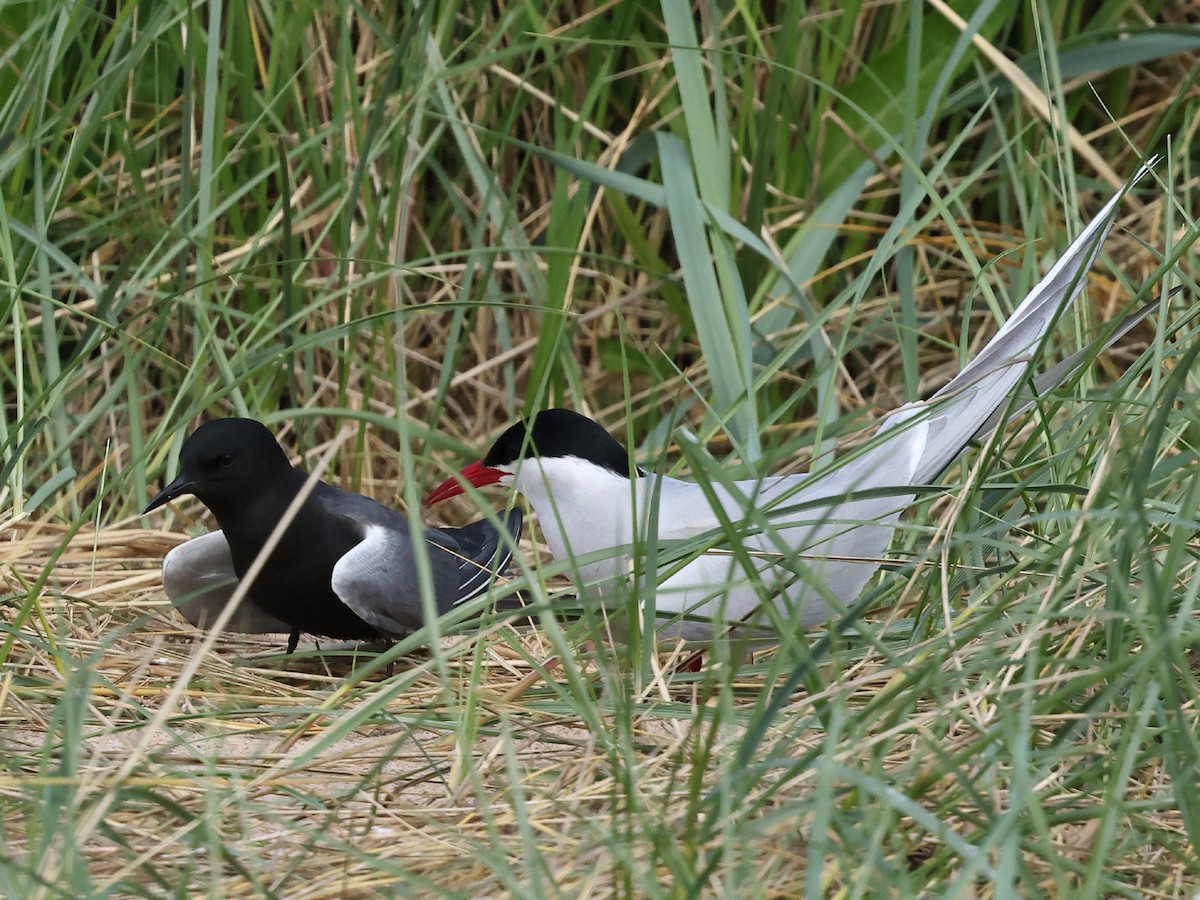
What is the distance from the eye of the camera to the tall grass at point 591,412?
49.8 inches

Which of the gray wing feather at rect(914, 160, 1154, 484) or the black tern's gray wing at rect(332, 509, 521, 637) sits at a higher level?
the gray wing feather at rect(914, 160, 1154, 484)

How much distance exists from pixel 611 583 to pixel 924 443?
18.1 inches

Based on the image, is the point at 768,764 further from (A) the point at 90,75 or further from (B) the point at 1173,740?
(A) the point at 90,75

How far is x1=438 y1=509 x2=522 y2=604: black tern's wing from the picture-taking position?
2402 mm

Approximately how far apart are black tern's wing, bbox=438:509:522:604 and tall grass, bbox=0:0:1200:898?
178 mm

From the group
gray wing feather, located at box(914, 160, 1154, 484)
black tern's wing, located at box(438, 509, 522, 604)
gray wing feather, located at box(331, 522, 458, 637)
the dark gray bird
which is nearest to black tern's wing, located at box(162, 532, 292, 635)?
the dark gray bird

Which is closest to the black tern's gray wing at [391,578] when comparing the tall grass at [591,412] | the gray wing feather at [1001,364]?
the tall grass at [591,412]

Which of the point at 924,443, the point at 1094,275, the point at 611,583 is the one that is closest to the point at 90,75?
the point at 611,583

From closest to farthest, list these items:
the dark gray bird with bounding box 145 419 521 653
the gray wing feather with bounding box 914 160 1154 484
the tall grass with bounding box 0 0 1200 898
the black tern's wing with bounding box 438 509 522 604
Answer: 1. the tall grass with bounding box 0 0 1200 898
2. the gray wing feather with bounding box 914 160 1154 484
3. the dark gray bird with bounding box 145 419 521 653
4. the black tern's wing with bounding box 438 509 522 604

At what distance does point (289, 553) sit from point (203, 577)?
0.16 meters

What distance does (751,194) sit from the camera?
278cm

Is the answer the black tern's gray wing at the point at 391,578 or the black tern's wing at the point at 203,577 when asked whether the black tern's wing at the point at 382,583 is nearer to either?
the black tern's gray wing at the point at 391,578

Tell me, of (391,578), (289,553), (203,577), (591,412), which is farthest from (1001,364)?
(591,412)

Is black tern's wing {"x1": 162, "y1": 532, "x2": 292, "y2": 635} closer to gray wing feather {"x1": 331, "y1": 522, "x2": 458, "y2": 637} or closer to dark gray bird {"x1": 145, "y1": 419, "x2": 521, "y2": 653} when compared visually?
dark gray bird {"x1": 145, "y1": 419, "x2": 521, "y2": 653}
